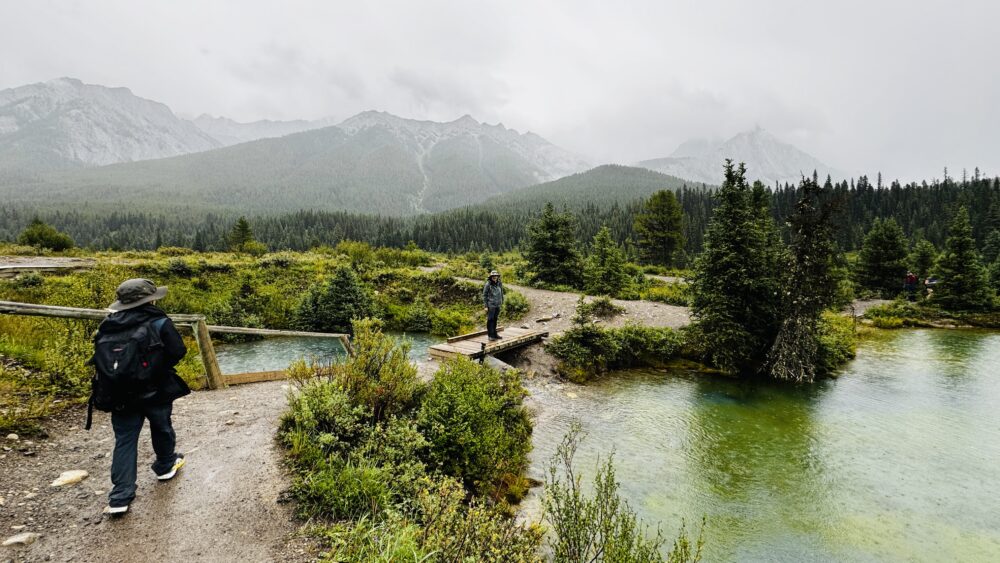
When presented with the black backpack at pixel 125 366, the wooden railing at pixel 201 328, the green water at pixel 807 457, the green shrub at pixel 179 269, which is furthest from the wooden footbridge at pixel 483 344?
the green shrub at pixel 179 269

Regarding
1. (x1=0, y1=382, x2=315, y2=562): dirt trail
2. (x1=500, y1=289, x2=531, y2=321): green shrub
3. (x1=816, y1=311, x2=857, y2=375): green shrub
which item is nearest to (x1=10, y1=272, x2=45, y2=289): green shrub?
(x1=0, y1=382, x2=315, y2=562): dirt trail

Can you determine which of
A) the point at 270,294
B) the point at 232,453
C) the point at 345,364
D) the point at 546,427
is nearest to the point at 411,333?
the point at 270,294

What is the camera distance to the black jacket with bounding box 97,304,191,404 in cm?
449

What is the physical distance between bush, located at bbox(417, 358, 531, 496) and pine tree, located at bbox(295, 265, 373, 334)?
43.0 feet

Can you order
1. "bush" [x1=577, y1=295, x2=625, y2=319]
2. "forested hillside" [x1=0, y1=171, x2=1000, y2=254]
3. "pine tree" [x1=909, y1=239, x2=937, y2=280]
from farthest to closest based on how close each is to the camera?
"forested hillside" [x1=0, y1=171, x2=1000, y2=254]
"pine tree" [x1=909, y1=239, x2=937, y2=280]
"bush" [x1=577, y1=295, x2=625, y2=319]

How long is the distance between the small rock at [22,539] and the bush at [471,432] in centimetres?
427

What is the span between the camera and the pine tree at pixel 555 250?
96.1ft

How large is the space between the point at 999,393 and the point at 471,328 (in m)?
19.9

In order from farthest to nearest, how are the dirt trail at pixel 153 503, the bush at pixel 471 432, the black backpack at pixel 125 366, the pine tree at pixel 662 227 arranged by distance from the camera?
the pine tree at pixel 662 227
the bush at pixel 471 432
the black backpack at pixel 125 366
the dirt trail at pixel 153 503

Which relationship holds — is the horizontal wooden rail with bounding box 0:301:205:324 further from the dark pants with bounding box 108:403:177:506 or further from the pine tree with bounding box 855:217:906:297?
the pine tree with bounding box 855:217:906:297

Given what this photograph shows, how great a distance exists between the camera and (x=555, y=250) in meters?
29.8

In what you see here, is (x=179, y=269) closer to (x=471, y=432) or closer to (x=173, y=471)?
(x=173, y=471)

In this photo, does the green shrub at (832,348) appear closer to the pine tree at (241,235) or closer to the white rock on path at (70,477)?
the white rock on path at (70,477)

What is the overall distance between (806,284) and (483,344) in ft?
37.4
